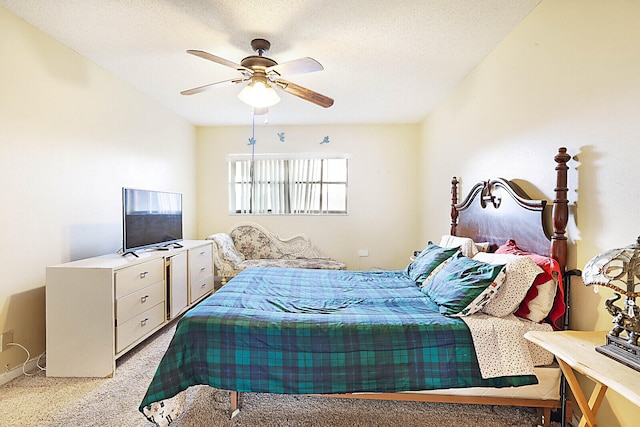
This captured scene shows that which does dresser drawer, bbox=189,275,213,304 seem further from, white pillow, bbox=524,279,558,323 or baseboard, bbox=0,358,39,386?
white pillow, bbox=524,279,558,323

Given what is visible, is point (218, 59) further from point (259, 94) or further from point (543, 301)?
point (543, 301)

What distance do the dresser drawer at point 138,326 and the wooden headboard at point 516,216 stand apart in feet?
9.42

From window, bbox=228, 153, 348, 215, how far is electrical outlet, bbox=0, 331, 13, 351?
10.2ft

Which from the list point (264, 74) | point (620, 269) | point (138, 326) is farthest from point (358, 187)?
point (620, 269)

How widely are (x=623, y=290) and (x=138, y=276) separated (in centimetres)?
292

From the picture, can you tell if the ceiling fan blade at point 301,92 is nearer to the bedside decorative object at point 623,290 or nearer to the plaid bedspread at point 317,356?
the plaid bedspread at point 317,356

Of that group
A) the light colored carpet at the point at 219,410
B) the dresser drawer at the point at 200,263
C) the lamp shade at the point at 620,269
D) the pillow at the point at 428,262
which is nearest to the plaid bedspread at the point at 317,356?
the light colored carpet at the point at 219,410

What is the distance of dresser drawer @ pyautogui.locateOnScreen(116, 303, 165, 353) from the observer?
237 cm

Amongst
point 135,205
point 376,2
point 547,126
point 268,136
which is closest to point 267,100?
point 376,2

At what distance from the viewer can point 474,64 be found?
2857 mm

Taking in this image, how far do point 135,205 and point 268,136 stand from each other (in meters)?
2.56

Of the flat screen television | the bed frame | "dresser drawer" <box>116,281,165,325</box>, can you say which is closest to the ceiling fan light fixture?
the flat screen television

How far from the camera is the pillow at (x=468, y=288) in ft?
5.95

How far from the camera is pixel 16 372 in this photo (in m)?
2.24
